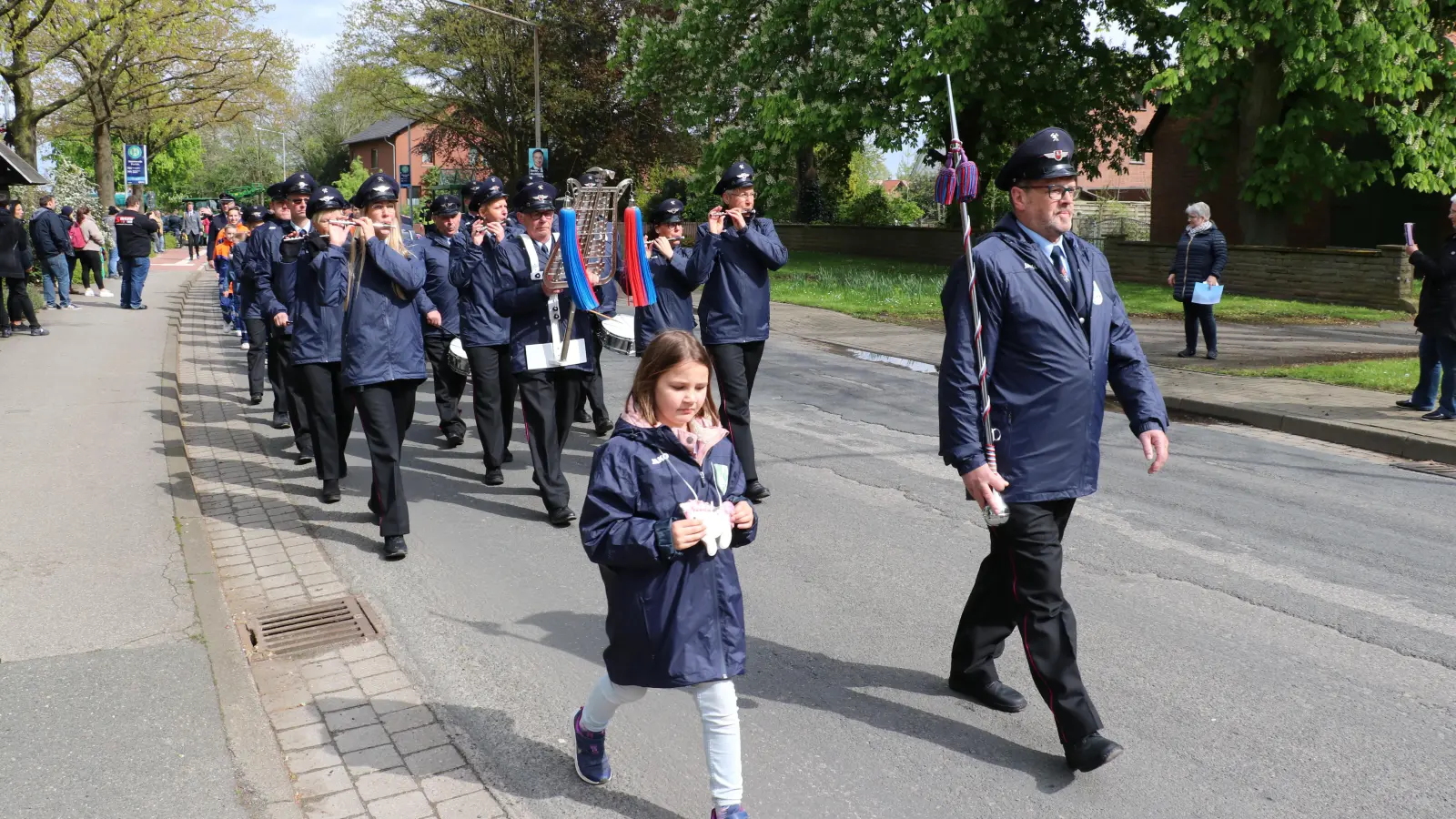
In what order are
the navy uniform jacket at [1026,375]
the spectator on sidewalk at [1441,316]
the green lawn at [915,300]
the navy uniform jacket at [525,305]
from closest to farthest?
the navy uniform jacket at [1026,375] < the navy uniform jacket at [525,305] < the spectator on sidewalk at [1441,316] < the green lawn at [915,300]

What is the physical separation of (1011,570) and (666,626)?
1252mm

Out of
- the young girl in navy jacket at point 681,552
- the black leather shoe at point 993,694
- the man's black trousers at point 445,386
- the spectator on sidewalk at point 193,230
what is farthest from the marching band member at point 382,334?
the spectator on sidewalk at point 193,230

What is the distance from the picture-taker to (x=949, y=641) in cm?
520

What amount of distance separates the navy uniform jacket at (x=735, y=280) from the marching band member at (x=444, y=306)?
89.0 inches

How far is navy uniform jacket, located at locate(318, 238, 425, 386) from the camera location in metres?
6.66

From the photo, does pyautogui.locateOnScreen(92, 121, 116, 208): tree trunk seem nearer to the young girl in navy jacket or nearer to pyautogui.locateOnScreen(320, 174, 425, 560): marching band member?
pyautogui.locateOnScreen(320, 174, 425, 560): marching band member

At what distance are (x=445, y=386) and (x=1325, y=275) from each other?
56.7 feet

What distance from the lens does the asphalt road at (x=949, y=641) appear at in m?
3.91

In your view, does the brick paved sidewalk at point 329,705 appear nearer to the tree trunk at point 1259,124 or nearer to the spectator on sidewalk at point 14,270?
the spectator on sidewalk at point 14,270

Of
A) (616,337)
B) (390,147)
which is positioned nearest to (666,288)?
(616,337)

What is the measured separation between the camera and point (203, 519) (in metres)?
7.48

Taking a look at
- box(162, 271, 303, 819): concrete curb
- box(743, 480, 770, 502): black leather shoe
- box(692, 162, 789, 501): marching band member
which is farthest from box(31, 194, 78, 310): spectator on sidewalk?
box(743, 480, 770, 502): black leather shoe

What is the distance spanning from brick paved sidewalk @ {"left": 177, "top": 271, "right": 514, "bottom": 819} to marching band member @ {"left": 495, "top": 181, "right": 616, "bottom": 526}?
1340 millimetres

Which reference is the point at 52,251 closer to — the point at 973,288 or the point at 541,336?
the point at 541,336
